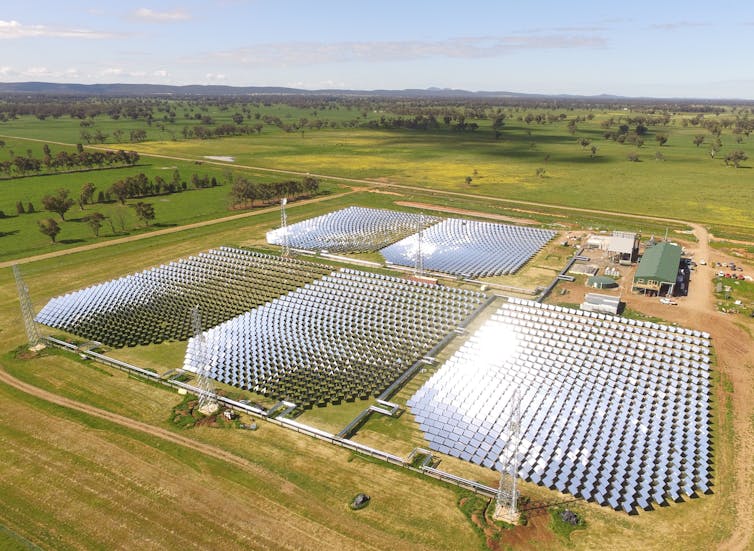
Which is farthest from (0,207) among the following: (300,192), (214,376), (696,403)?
(696,403)

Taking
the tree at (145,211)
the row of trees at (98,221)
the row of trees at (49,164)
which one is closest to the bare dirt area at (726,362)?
the tree at (145,211)

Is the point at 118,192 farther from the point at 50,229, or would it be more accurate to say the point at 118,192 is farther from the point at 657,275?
the point at 657,275

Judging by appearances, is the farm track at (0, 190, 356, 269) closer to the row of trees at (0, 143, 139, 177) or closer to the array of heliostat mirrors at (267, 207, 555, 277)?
the array of heliostat mirrors at (267, 207, 555, 277)

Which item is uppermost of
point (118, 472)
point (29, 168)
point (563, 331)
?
point (29, 168)

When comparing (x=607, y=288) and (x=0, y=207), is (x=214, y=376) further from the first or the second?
(x=0, y=207)

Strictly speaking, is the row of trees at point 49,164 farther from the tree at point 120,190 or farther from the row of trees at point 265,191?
the row of trees at point 265,191

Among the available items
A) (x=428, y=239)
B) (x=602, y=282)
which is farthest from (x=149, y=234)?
(x=602, y=282)
